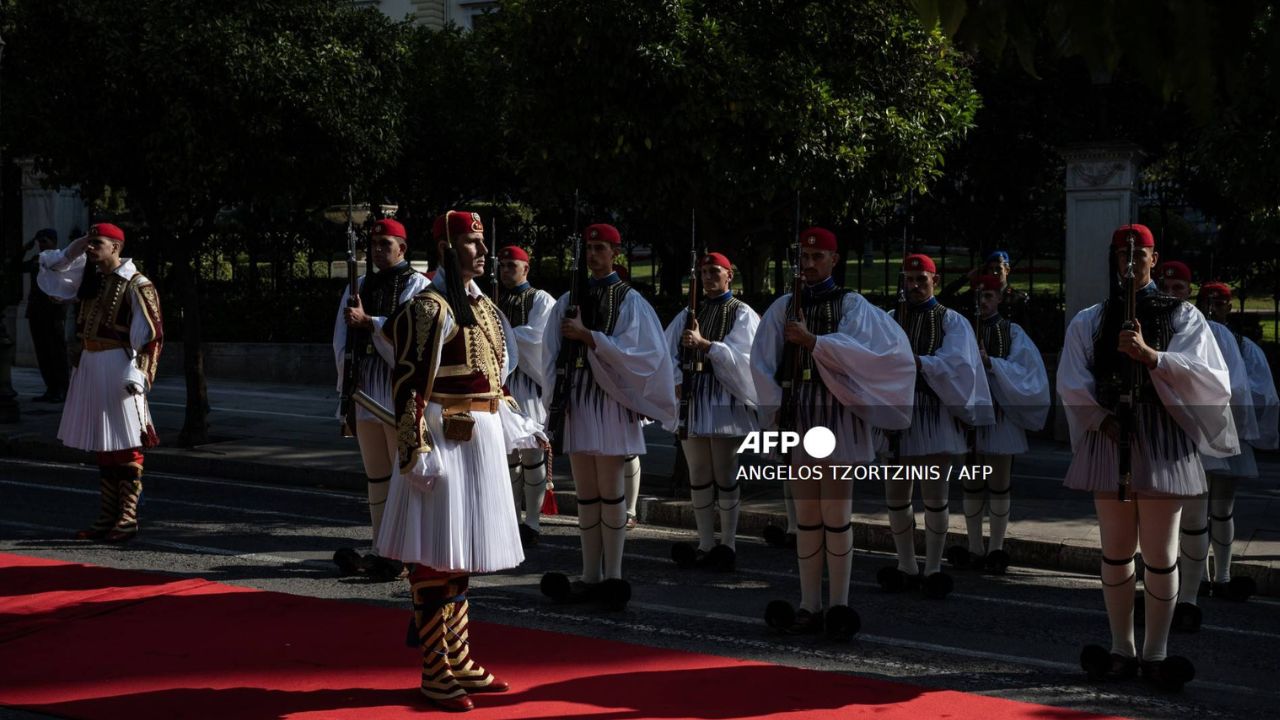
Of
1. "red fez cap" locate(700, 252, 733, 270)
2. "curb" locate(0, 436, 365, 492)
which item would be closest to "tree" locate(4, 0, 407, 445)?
"curb" locate(0, 436, 365, 492)

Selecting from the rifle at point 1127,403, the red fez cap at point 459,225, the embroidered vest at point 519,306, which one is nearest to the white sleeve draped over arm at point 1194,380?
the rifle at point 1127,403

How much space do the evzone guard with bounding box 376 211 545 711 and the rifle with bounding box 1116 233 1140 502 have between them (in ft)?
10.0

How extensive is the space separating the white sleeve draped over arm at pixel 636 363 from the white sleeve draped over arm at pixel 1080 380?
252cm

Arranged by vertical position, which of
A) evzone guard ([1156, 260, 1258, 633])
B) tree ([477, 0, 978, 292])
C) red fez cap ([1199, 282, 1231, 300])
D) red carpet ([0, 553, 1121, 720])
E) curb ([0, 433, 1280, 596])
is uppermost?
tree ([477, 0, 978, 292])

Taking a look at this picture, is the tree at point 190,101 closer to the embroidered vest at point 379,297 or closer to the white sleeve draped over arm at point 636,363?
the embroidered vest at point 379,297

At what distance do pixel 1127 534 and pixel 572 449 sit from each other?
333cm

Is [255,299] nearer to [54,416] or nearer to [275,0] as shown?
[54,416]

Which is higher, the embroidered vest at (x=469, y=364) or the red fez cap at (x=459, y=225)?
the red fez cap at (x=459, y=225)

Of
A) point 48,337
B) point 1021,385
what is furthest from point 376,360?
point 48,337

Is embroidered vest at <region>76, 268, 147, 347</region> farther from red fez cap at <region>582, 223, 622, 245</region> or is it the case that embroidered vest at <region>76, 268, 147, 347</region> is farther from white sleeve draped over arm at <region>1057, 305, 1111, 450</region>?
white sleeve draped over arm at <region>1057, 305, 1111, 450</region>

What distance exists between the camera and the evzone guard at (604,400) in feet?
29.5

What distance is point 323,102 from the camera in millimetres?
14758

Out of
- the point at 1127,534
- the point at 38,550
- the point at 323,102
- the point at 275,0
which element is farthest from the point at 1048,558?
the point at 275,0

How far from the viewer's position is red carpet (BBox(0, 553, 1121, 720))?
6.84 metres
